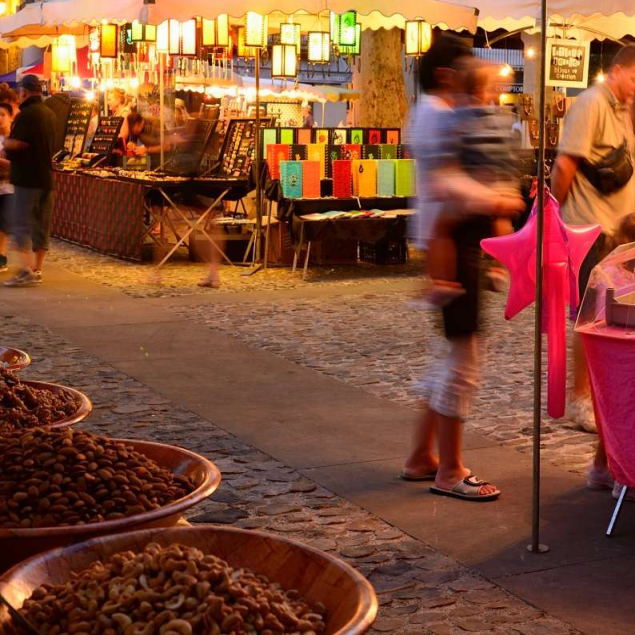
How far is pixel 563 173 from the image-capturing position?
6.16 m

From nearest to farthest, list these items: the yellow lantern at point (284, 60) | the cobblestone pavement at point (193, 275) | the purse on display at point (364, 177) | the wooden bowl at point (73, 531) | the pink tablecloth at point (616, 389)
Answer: the wooden bowl at point (73, 531), the pink tablecloth at point (616, 389), the cobblestone pavement at point (193, 275), the purse on display at point (364, 177), the yellow lantern at point (284, 60)

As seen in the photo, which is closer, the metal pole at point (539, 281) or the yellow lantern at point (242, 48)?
the metal pole at point (539, 281)

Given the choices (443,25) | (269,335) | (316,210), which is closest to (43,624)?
(269,335)

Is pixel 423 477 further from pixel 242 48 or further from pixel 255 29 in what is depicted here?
pixel 242 48

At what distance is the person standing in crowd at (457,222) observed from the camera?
194 inches

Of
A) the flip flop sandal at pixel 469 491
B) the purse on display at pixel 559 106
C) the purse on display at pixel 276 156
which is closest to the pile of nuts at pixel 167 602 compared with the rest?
the flip flop sandal at pixel 469 491

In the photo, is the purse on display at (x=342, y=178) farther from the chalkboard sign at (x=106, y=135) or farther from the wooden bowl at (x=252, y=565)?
the wooden bowl at (x=252, y=565)

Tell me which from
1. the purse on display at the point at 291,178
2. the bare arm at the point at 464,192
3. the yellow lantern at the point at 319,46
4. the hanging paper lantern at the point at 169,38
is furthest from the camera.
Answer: the yellow lantern at the point at 319,46

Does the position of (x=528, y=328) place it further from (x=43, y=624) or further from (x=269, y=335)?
(x=43, y=624)

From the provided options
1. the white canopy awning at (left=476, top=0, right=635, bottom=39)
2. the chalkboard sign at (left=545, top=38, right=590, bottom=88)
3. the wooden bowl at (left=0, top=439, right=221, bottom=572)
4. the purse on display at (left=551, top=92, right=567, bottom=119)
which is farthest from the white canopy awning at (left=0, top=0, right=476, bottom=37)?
the wooden bowl at (left=0, top=439, right=221, bottom=572)

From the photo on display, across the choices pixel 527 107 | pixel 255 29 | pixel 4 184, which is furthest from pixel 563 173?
pixel 527 107

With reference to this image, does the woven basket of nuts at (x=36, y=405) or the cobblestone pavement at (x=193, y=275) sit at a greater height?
the woven basket of nuts at (x=36, y=405)

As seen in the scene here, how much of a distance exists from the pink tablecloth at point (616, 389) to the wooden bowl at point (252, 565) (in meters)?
2.16

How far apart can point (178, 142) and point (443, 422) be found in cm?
1022
